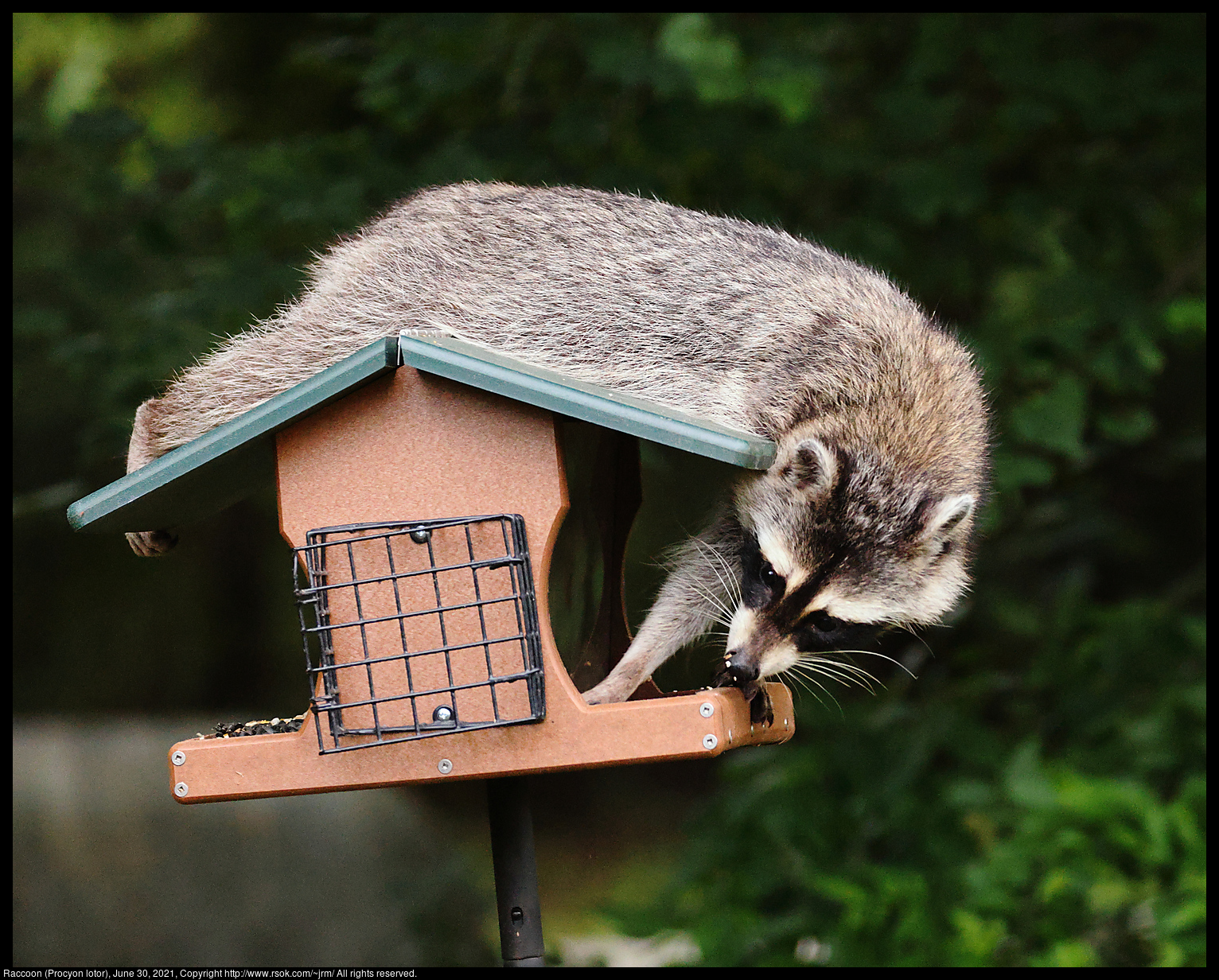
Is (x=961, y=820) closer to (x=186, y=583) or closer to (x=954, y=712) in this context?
(x=954, y=712)

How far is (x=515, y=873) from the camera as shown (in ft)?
10.1

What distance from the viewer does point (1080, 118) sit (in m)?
6.03

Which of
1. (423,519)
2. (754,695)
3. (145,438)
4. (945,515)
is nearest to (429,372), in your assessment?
(423,519)

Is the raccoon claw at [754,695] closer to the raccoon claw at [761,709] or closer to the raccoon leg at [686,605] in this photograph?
the raccoon claw at [761,709]

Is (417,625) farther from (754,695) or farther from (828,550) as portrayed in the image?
(828,550)

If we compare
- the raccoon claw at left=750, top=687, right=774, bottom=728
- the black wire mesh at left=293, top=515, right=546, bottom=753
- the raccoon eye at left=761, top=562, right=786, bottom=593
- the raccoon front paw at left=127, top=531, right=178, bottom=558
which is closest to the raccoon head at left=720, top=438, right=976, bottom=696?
the raccoon eye at left=761, top=562, right=786, bottom=593

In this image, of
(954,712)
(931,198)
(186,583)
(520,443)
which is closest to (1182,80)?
(931,198)

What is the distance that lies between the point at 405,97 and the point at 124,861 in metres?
5.62

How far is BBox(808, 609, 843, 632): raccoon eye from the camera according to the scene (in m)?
3.21

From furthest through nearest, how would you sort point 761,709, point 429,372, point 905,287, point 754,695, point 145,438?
point 905,287, point 145,438, point 761,709, point 754,695, point 429,372

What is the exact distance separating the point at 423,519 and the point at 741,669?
793 millimetres

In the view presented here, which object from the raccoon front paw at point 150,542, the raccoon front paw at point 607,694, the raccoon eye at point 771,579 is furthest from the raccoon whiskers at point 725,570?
the raccoon front paw at point 150,542

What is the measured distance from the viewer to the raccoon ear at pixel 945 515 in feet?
11.0

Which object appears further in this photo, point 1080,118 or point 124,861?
point 124,861
